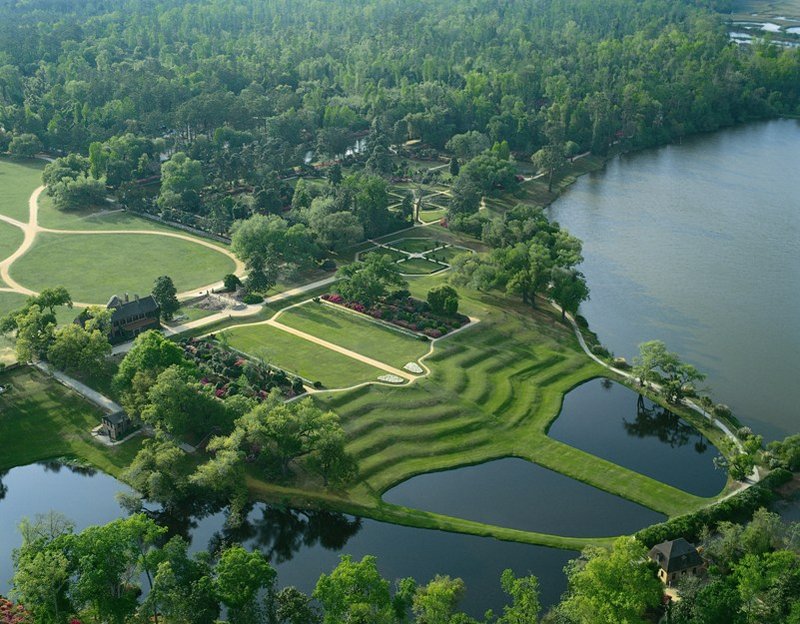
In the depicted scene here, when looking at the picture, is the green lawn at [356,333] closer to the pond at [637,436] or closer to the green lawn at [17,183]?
the pond at [637,436]

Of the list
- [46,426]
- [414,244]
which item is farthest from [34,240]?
[414,244]

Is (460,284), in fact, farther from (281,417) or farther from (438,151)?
(438,151)

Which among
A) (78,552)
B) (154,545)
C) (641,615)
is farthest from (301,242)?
(641,615)

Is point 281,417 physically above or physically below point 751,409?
above

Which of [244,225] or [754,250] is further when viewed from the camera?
[754,250]

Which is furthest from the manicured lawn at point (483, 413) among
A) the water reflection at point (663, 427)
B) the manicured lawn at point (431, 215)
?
the manicured lawn at point (431, 215)

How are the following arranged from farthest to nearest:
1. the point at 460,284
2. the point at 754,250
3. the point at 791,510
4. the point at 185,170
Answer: the point at 185,170, the point at 754,250, the point at 460,284, the point at 791,510

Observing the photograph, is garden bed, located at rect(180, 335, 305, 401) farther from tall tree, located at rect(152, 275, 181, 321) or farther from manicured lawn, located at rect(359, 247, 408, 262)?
manicured lawn, located at rect(359, 247, 408, 262)

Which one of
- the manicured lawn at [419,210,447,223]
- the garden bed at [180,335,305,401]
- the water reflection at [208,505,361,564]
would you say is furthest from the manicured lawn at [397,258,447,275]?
the water reflection at [208,505,361,564]
